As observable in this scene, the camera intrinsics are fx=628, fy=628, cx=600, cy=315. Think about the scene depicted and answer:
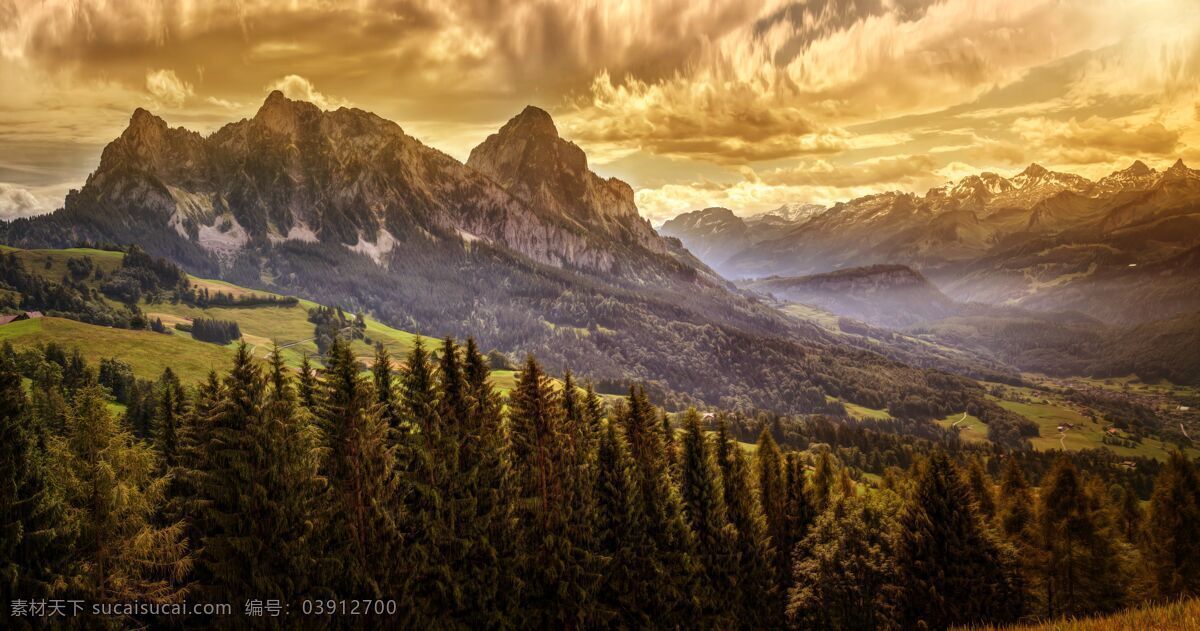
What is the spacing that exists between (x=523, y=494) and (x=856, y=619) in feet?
115

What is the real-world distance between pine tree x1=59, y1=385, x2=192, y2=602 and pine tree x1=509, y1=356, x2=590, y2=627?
20.7 m

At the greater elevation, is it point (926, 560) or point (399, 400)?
point (399, 400)

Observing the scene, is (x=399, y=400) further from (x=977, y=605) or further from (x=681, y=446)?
(x=977, y=605)

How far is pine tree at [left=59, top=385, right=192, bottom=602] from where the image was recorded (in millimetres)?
29656

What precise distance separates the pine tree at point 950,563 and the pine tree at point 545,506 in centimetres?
2692

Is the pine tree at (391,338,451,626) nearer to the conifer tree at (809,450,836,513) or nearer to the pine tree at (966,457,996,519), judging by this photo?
the conifer tree at (809,450,836,513)

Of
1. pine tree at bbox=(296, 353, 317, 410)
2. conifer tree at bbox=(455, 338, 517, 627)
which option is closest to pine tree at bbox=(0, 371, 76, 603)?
pine tree at bbox=(296, 353, 317, 410)

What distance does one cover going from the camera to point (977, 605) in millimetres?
48312

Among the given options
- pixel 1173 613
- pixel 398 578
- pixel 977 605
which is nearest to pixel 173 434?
pixel 398 578

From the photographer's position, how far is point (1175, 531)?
56344 millimetres

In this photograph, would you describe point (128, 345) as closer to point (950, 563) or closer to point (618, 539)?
point (618, 539)

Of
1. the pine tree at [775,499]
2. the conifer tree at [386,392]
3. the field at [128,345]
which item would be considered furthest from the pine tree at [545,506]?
the field at [128,345]

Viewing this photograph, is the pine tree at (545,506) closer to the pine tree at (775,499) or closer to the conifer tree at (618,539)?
the conifer tree at (618,539)

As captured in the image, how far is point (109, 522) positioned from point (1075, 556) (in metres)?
73.5
